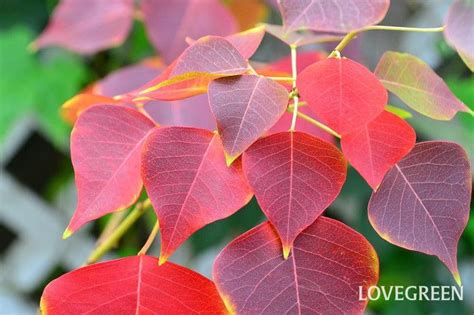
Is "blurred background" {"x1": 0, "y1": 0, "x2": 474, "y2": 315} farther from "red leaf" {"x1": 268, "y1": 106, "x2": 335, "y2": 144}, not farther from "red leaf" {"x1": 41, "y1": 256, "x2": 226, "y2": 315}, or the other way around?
"red leaf" {"x1": 41, "y1": 256, "x2": 226, "y2": 315}

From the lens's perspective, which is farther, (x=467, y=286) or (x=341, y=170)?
(x=467, y=286)

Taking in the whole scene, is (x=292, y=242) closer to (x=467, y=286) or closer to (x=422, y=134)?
(x=422, y=134)

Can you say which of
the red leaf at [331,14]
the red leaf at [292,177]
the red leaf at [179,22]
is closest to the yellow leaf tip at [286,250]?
the red leaf at [292,177]

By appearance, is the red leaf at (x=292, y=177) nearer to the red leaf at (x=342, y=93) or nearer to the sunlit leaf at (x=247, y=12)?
the red leaf at (x=342, y=93)

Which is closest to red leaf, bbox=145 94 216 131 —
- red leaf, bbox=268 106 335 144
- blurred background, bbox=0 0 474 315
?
red leaf, bbox=268 106 335 144

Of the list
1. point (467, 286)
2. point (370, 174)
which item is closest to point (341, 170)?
point (370, 174)

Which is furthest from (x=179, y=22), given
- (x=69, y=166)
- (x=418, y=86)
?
(x=69, y=166)
